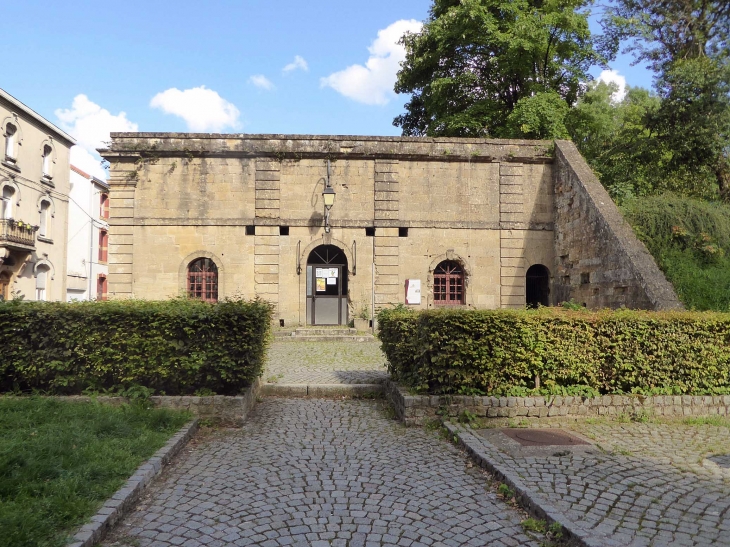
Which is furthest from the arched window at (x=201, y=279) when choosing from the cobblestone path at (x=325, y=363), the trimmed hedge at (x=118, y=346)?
the trimmed hedge at (x=118, y=346)

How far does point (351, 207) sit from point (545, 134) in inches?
329

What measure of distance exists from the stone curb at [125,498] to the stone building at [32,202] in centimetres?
2129

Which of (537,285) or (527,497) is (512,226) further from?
(527,497)

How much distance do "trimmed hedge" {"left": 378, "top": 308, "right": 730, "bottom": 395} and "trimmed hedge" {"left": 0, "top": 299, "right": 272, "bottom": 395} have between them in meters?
2.48

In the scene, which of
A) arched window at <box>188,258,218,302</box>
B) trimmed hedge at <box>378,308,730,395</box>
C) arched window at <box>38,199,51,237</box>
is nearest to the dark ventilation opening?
trimmed hedge at <box>378,308,730,395</box>

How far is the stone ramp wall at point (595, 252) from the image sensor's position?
1017 cm

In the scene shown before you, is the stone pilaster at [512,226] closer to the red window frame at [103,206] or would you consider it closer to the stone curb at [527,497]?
the stone curb at [527,497]

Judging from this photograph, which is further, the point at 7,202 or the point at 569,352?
the point at 7,202

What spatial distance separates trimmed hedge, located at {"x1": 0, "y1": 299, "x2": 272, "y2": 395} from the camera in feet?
20.5

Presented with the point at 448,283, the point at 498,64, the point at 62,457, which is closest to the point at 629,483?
the point at 62,457

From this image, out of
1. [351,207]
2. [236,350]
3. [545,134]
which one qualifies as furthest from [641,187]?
[236,350]

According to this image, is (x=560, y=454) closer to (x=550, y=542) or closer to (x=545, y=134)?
(x=550, y=542)

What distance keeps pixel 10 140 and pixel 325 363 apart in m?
23.2

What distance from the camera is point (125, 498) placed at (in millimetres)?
3766
